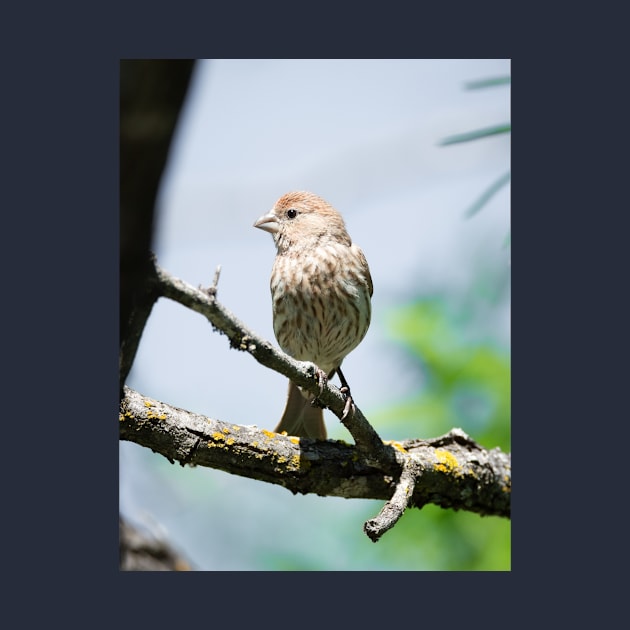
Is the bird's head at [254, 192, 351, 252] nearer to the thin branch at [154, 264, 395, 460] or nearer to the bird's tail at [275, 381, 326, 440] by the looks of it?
the bird's tail at [275, 381, 326, 440]

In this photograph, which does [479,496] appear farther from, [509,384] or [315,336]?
[315,336]

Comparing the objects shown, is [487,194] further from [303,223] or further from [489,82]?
[303,223]

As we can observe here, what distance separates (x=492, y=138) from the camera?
420 cm

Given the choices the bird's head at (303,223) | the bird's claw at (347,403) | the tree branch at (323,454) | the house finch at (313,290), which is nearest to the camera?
the tree branch at (323,454)

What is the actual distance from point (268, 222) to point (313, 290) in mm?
420

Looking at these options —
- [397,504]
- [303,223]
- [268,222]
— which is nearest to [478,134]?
[303,223]

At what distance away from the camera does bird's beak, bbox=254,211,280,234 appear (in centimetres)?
406

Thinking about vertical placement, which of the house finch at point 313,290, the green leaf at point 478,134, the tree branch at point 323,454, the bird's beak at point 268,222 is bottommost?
the tree branch at point 323,454

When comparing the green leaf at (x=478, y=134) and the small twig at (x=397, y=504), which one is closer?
the small twig at (x=397, y=504)

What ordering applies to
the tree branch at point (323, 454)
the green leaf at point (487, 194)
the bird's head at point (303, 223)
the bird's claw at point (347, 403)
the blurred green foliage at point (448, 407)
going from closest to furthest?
the tree branch at point (323, 454)
the bird's claw at point (347, 403)
the bird's head at point (303, 223)
the green leaf at point (487, 194)
the blurred green foliage at point (448, 407)

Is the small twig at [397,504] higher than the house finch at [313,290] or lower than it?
lower

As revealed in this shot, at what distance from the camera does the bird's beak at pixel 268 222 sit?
160 inches

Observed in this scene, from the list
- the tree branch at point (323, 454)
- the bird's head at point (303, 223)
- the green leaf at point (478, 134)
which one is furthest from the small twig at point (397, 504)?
the green leaf at point (478, 134)

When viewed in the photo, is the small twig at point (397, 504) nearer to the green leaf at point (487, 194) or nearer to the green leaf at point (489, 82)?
the green leaf at point (487, 194)
